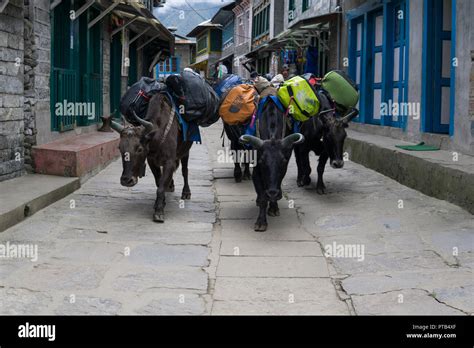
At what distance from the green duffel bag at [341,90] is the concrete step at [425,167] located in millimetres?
1105

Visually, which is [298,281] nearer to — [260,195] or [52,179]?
[260,195]

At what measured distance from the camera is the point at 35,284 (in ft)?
17.2

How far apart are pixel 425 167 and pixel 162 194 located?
3.48 metres

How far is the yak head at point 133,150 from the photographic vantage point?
24.5 feet

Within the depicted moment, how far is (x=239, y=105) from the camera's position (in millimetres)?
8602

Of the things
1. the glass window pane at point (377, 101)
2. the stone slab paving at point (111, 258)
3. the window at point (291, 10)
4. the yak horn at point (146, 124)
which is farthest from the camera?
the window at point (291, 10)

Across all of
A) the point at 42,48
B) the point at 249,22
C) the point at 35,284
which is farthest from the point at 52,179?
the point at 249,22

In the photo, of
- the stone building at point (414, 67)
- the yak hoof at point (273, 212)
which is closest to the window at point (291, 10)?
the stone building at point (414, 67)

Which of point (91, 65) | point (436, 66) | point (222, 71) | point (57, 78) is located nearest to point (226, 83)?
point (57, 78)

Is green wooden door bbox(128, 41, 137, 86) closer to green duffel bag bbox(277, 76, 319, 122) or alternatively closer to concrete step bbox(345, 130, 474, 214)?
concrete step bbox(345, 130, 474, 214)

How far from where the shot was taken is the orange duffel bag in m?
8.56

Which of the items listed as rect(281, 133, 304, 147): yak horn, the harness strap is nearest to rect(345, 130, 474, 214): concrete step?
rect(281, 133, 304, 147): yak horn

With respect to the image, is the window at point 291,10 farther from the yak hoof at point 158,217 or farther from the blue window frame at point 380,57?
the yak hoof at point 158,217

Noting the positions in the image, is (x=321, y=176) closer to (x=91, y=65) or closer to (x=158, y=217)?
(x=158, y=217)
